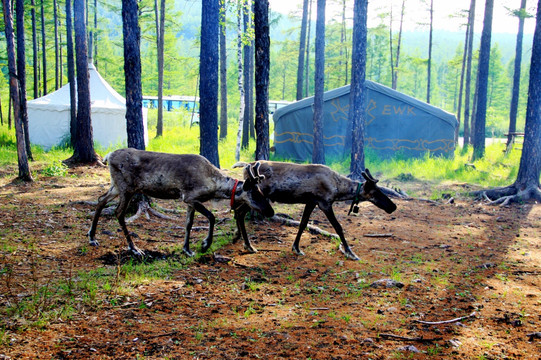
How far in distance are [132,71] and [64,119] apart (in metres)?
14.3

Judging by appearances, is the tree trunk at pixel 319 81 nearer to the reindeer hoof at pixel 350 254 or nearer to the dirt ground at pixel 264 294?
the dirt ground at pixel 264 294

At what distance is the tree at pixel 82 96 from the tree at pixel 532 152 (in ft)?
46.7

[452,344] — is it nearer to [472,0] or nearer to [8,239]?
[8,239]

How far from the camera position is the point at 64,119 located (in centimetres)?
2162

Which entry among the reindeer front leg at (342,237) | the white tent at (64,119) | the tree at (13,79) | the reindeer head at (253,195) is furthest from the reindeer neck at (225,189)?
the white tent at (64,119)

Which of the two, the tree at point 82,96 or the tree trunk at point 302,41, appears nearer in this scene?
the tree at point 82,96

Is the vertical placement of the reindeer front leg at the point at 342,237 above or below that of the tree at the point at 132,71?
below

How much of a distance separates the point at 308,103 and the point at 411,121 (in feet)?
18.1

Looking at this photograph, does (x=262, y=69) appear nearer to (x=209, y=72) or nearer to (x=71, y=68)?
(x=209, y=72)

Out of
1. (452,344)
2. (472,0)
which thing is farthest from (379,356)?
(472,0)

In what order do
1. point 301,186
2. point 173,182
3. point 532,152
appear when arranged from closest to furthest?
point 173,182 < point 301,186 < point 532,152

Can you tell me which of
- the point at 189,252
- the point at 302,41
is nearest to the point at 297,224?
the point at 189,252

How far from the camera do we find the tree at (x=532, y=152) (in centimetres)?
1335

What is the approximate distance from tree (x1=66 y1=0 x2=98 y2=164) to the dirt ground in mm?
6490
